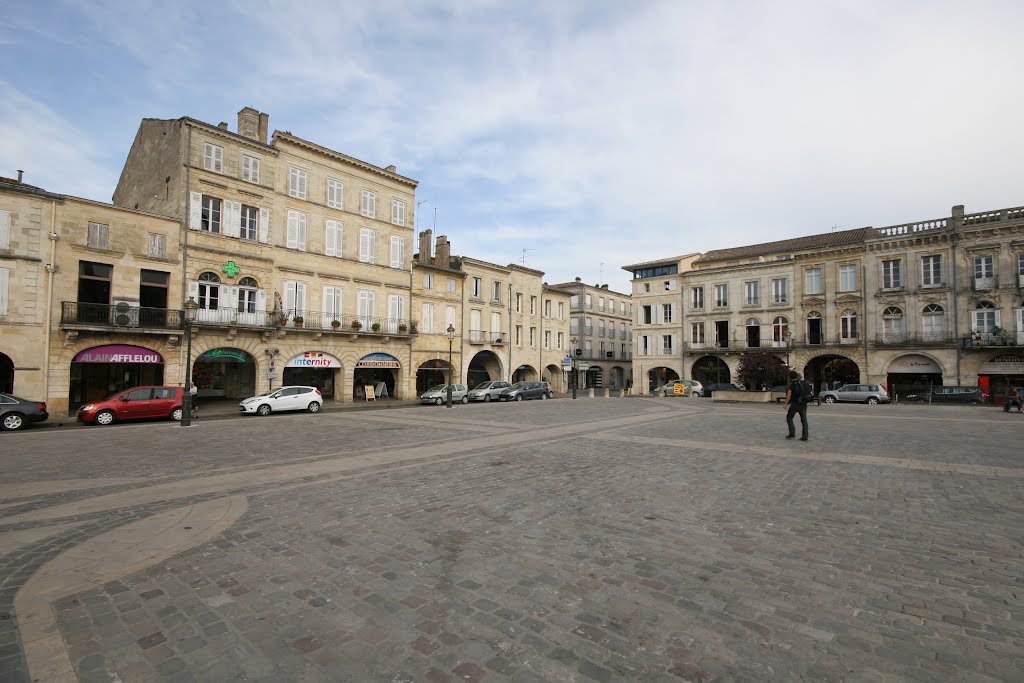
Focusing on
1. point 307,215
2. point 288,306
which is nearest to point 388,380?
point 288,306

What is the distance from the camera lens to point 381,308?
32875 millimetres

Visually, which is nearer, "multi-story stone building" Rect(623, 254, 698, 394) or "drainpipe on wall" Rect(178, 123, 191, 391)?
"drainpipe on wall" Rect(178, 123, 191, 391)

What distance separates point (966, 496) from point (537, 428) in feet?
33.7

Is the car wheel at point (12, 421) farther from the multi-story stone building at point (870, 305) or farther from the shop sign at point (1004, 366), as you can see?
the shop sign at point (1004, 366)

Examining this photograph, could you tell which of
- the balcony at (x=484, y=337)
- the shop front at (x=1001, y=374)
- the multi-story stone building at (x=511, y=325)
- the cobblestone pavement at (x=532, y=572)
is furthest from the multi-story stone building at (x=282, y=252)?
the shop front at (x=1001, y=374)

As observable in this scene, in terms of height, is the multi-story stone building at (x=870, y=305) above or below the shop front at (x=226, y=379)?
above

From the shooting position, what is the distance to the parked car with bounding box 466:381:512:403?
33.1 meters

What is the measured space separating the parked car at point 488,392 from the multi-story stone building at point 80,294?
A: 1623 centimetres

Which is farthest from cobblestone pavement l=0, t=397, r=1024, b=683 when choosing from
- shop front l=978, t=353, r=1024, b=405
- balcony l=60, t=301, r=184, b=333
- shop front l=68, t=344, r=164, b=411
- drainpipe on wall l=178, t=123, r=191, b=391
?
shop front l=978, t=353, r=1024, b=405

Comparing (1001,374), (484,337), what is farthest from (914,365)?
(484,337)

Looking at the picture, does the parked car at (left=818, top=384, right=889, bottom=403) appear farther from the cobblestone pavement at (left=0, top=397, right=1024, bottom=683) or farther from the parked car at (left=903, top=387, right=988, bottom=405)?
the cobblestone pavement at (left=0, top=397, right=1024, bottom=683)

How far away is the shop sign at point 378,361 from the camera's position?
105ft

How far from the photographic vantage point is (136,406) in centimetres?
A: 1875

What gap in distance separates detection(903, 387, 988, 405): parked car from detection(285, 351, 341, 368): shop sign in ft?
122
